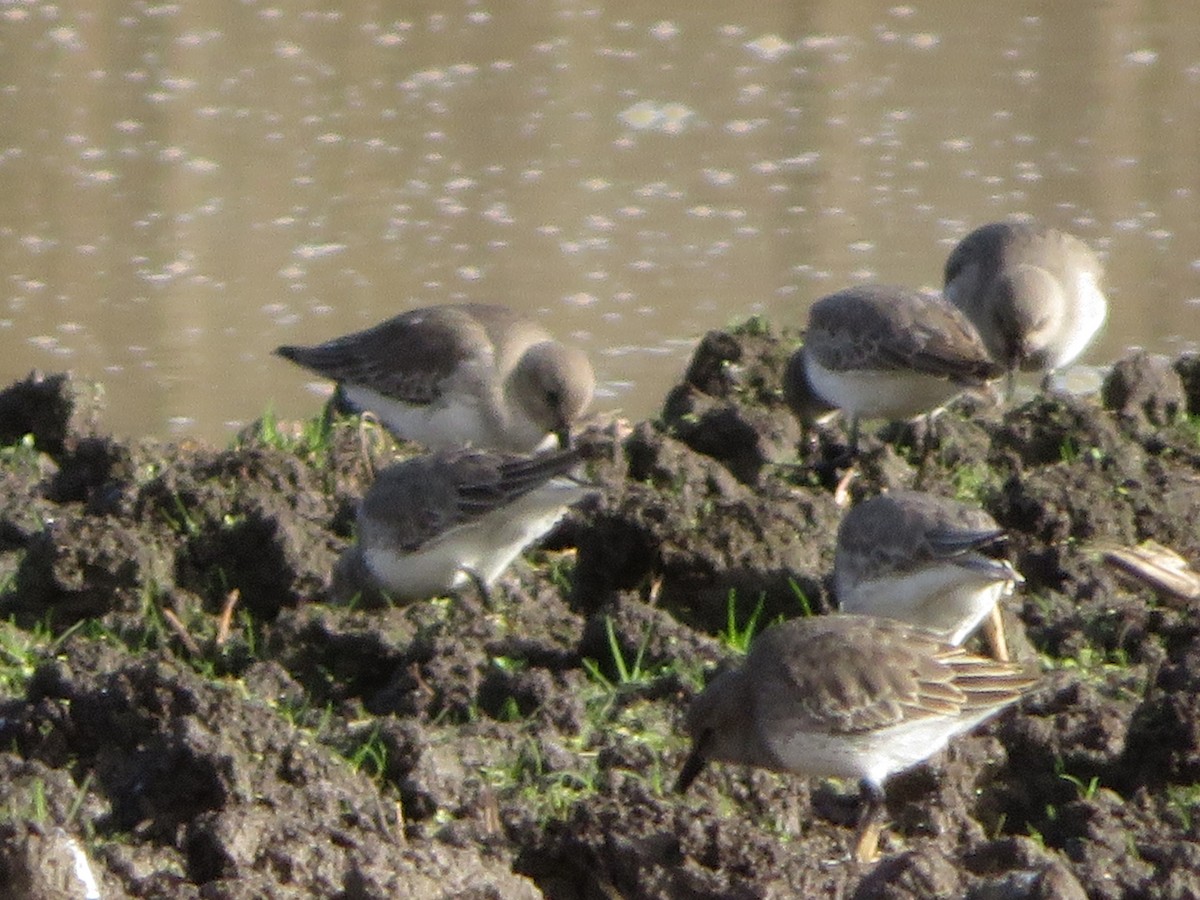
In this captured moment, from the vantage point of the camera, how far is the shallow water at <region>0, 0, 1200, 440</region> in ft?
37.9

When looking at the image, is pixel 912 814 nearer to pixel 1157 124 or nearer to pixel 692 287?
pixel 692 287

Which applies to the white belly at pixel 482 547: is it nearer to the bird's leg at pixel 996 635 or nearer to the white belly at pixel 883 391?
the bird's leg at pixel 996 635

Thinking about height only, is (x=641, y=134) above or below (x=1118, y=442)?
below

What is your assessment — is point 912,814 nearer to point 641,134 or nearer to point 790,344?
point 790,344

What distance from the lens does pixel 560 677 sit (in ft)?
20.4

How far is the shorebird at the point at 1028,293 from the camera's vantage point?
1011cm

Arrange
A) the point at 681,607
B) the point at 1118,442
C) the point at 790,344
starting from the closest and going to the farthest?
the point at 681,607 → the point at 1118,442 → the point at 790,344

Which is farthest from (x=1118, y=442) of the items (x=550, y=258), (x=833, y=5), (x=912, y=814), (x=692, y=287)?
(x=833, y=5)

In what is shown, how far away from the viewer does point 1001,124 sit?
47.6 ft

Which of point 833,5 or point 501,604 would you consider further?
point 833,5

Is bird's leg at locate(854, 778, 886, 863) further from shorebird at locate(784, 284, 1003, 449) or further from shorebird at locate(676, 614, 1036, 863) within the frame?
shorebird at locate(784, 284, 1003, 449)

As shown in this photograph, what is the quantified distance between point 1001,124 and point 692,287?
354 cm

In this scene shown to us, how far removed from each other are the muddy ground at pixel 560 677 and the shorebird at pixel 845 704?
109 mm

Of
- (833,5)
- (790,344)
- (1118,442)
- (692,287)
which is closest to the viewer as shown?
(1118,442)
